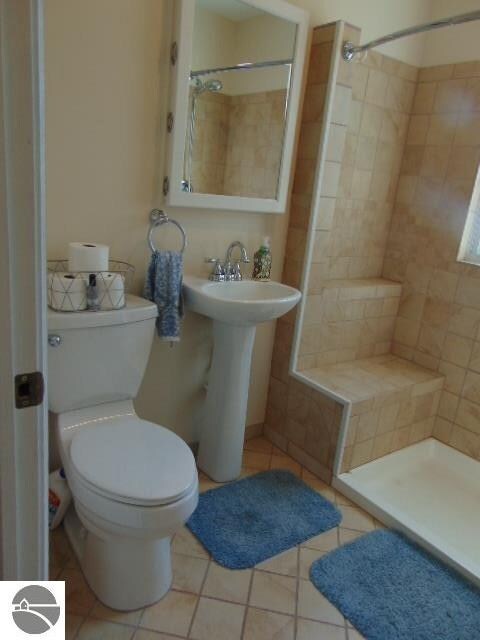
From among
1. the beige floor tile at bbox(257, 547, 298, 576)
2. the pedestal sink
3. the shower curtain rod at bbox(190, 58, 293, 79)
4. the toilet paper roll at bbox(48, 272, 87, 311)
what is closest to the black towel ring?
the pedestal sink

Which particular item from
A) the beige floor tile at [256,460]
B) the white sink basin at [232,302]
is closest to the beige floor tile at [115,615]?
the beige floor tile at [256,460]

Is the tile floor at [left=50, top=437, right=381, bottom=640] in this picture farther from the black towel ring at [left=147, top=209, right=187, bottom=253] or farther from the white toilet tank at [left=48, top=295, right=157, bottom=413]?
the black towel ring at [left=147, top=209, right=187, bottom=253]

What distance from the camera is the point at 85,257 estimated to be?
1581 millimetres

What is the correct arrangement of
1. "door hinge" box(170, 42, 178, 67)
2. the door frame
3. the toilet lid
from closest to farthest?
the door frame, the toilet lid, "door hinge" box(170, 42, 178, 67)

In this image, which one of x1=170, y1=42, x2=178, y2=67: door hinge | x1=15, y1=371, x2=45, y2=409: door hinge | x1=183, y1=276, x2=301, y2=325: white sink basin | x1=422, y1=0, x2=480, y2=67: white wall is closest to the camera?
x1=15, y1=371, x2=45, y2=409: door hinge

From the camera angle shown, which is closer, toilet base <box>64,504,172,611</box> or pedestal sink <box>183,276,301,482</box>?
toilet base <box>64,504,172,611</box>

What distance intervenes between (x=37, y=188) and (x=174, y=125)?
117 cm

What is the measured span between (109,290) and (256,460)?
1258mm

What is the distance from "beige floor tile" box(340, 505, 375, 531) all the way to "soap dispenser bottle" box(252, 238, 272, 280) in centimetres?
112

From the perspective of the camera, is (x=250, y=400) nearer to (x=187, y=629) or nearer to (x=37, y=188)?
(x=187, y=629)

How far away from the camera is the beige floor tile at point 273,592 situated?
5.19 ft

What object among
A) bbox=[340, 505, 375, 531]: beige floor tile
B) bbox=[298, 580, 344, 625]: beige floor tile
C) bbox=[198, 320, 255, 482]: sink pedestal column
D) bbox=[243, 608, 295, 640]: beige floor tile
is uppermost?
bbox=[198, 320, 255, 482]: sink pedestal column

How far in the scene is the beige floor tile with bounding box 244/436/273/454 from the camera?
2.49 metres

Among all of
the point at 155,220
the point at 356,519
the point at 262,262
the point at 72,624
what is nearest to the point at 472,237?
the point at 262,262
